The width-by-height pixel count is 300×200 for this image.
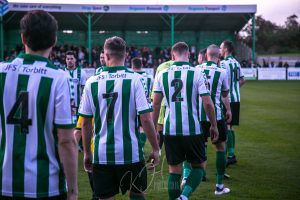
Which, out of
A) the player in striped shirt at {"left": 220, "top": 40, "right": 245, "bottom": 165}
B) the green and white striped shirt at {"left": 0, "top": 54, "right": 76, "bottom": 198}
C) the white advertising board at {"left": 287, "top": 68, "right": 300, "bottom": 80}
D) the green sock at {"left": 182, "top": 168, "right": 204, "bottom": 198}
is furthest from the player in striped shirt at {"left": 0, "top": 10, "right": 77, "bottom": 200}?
the white advertising board at {"left": 287, "top": 68, "right": 300, "bottom": 80}

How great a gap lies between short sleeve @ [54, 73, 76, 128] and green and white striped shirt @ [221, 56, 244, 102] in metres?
5.98

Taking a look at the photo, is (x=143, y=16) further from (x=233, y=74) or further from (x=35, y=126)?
(x=35, y=126)

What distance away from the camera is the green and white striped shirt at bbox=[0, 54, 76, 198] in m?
3.01

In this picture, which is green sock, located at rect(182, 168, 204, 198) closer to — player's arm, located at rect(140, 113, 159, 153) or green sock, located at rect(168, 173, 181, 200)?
green sock, located at rect(168, 173, 181, 200)

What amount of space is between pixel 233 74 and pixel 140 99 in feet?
16.5

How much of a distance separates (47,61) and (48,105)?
315 mm

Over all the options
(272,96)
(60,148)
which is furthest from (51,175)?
(272,96)

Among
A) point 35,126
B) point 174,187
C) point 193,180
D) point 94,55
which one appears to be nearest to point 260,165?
point 193,180

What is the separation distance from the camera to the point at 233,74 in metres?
8.91

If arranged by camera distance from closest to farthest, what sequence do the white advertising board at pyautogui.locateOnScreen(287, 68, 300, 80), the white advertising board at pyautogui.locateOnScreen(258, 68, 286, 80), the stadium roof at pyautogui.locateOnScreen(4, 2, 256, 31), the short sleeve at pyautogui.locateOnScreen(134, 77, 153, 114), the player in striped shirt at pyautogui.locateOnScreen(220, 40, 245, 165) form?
the short sleeve at pyautogui.locateOnScreen(134, 77, 153, 114) < the player in striped shirt at pyautogui.locateOnScreen(220, 40, 245, 165) < the white advertising board at pyautogui.locateOnScreen(287, 68, 300, 80) < the white advertising board at pyautogui.locateOnScreen(258, 68, 286, 80) < the stadium roof at pyautogui.locateOnScreen(4, 2, 256, 31)

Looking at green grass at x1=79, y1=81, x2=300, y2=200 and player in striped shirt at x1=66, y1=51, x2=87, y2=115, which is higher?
player in striped shirt at x1=66, y1=51, x2=87, y2=115

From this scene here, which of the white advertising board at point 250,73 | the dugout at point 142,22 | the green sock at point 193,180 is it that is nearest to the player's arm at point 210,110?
the green sock at point 193,180

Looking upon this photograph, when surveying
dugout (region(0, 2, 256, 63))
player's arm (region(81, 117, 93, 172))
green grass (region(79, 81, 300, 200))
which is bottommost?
green grass (region(79, 81, 300, 200))

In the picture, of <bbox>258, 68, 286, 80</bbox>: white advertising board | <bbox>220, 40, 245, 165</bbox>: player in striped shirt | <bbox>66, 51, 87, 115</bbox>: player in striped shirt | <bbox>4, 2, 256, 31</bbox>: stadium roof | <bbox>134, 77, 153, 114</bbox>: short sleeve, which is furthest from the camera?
<bbox>4, 2, 256, 31</bbox>: stadium roof
